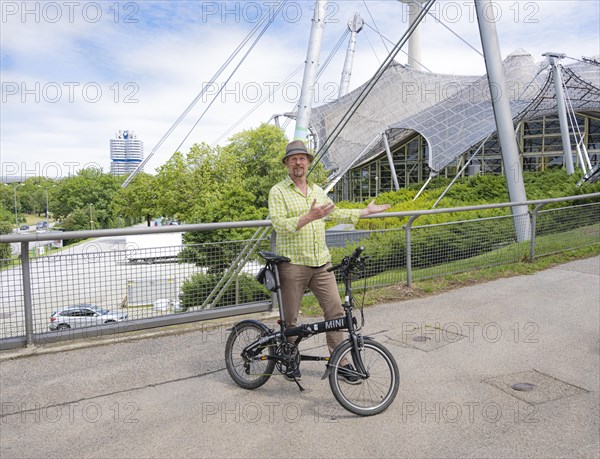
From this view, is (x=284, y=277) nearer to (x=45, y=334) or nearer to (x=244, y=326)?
(x=244, y=326)

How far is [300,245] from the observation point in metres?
4.40

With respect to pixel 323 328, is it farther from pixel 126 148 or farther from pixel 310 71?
pixel 126 148

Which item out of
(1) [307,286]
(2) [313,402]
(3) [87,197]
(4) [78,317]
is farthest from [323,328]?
(3) [87,197]

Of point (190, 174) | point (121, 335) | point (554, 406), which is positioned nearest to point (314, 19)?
Result: point (121, 335)

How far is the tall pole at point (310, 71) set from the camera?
17.4 meters

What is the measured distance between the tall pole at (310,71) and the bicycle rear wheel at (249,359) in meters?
12.9

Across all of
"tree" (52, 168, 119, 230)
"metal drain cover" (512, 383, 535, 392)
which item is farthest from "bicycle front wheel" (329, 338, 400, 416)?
"tree" (52, 168, 119, 230)

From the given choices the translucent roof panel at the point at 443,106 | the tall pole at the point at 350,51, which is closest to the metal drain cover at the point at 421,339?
the translucent roof panel at the point at 443,106

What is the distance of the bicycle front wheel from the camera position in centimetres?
408

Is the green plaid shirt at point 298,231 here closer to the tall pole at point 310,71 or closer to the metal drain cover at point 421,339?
the metal drain cover at point 421,339

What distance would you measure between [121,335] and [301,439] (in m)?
3.09

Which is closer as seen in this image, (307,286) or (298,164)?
(298,164)

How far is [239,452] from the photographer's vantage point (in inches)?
140

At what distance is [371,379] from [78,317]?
11.3ft
